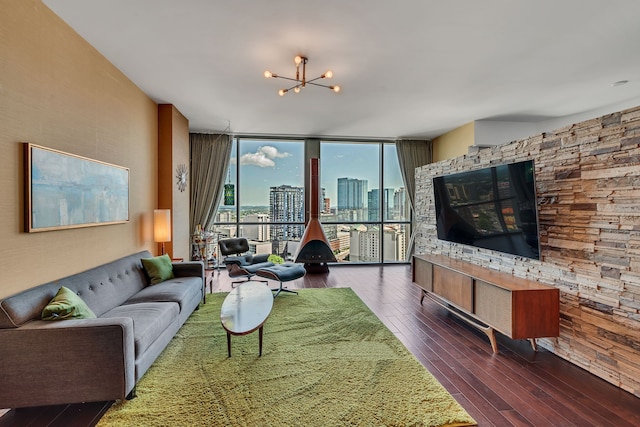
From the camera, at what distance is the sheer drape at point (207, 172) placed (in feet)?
20.6

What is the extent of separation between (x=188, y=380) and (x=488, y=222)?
3469 mm

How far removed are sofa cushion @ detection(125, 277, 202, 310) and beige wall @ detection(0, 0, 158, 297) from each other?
587mm


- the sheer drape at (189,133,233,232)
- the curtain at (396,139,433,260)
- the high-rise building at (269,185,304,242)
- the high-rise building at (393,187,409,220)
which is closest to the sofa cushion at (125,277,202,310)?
the sheer drape at (189,133,233,232)

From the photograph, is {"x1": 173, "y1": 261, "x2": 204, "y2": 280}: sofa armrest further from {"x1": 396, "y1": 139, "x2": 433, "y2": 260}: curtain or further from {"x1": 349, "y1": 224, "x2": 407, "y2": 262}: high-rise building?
{"x1": 396, "y1": 139, "x2": 433, "y2": 260}: curtain

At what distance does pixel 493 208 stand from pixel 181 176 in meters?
4.81

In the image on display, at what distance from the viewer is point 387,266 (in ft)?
22.8

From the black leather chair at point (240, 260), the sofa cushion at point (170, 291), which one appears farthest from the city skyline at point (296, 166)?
the sofa cushion at point (170, 291)

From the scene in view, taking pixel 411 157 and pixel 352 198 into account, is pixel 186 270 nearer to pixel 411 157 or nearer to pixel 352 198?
pixel 352 198

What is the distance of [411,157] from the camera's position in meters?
6.92

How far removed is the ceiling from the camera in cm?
243

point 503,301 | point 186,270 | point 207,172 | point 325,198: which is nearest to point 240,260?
point 186,270

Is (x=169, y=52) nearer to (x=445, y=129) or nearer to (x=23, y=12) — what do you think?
(x=23, y=12)

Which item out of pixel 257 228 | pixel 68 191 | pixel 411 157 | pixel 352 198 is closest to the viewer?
pixel 68 191

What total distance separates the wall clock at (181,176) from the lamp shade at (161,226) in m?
0.88
